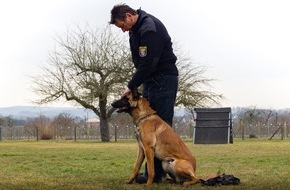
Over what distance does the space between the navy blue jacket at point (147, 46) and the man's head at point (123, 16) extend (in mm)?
78

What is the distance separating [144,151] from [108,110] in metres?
33.5

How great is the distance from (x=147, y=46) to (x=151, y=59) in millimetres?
163

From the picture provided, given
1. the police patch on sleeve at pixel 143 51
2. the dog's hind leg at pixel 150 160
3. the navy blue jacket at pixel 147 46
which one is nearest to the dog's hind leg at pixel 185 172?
the dog's hind leg at pixel 150 160

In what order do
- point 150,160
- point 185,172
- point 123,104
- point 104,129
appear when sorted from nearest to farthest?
point 185,172 < point 150,160 < point 123,104 < point 104,129

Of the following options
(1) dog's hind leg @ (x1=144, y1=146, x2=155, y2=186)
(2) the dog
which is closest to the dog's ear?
(2) the dog

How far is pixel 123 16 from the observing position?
6246 millimetres

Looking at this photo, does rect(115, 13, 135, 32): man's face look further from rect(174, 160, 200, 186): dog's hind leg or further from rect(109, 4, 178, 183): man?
rect(174, 160, 200, 186): dog's hind leg

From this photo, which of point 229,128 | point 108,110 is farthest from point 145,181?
point 108,110

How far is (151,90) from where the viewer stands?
6.72m

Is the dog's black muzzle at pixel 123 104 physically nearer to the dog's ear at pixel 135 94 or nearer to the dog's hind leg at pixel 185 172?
the dog's ear at pixel 135 94

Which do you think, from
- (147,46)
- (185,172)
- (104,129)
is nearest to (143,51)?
(147,46)

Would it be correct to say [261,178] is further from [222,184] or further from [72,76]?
[72,76]

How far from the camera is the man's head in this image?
624 centimetres

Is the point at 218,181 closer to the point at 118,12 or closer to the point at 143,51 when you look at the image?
the point at 143,51
